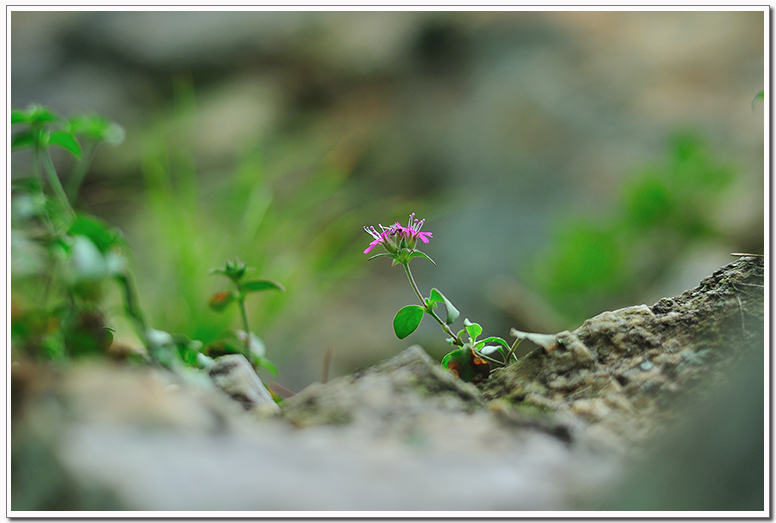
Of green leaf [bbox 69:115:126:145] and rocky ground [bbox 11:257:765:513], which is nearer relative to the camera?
rocky ground [bbox 11:257:765:513]

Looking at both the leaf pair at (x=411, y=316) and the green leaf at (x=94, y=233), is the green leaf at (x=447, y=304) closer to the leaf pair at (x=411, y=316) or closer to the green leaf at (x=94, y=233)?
the leaf pair at (x=411, y=316)

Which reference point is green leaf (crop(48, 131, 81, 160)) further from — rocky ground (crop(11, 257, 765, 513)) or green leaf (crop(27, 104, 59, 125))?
rocky ground (crop(11, 257, 765, 513))

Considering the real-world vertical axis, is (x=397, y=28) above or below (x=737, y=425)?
above

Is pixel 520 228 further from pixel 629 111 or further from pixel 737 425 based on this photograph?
pixel 737 425

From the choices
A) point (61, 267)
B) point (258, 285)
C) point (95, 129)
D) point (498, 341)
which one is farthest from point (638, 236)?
point (61, 267)

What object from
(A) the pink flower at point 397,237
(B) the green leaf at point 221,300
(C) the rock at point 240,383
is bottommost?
(C) the rock at point 240,383

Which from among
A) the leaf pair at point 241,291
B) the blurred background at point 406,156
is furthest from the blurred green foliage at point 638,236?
the leaf pair at point 241,291

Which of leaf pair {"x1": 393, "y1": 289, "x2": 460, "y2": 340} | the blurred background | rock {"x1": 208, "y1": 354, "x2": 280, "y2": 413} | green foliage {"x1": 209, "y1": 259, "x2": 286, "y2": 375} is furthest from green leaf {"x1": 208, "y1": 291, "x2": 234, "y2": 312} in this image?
the blurred background

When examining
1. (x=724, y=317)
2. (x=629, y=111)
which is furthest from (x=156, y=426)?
(x=629, y=111)
